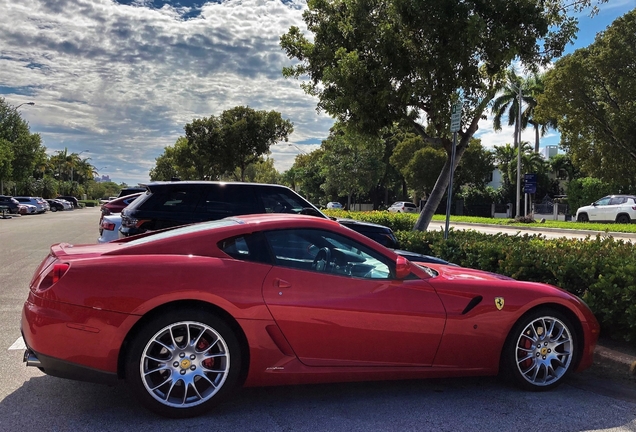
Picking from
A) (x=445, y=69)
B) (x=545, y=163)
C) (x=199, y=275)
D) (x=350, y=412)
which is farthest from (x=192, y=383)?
(x=545, y=163)

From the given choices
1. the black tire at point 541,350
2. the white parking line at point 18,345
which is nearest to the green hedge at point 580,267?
the black tire at point 541,350

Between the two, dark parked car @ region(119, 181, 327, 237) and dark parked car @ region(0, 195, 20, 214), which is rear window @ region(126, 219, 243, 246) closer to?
dark parked car @ region(119, 181, 327, 237)

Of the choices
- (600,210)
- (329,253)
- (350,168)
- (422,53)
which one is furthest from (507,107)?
(329,253)

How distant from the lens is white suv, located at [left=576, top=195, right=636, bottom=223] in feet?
85.4

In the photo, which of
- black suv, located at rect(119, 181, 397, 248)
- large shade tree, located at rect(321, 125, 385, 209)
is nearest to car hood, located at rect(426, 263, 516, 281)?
black suv, located at rect(119, 181, 397, 248)

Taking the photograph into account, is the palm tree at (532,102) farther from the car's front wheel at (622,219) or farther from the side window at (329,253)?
the side window at (329,253)

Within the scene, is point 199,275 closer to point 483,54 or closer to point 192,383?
point 192,383

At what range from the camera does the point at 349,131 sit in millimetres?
12586

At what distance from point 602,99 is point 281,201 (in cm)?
2032

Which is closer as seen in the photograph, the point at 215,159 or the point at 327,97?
the point at 327,97

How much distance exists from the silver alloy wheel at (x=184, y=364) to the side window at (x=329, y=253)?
2.68 feet

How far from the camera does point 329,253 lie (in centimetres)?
402

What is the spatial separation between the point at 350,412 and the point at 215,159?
113 feet

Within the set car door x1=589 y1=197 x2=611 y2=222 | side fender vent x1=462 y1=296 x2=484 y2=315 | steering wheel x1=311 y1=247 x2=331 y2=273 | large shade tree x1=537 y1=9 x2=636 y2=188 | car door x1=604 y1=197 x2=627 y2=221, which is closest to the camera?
steering wheel x1=311 y1=247 x2=331 y2=273
